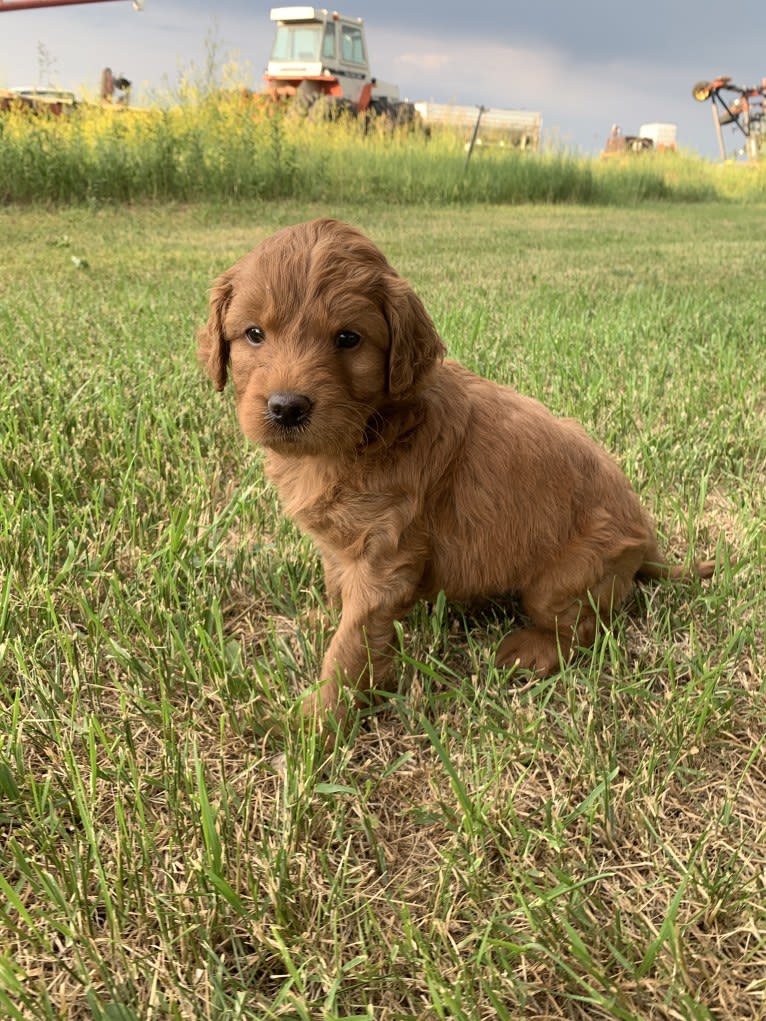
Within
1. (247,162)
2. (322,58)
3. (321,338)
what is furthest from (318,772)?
(322,58)

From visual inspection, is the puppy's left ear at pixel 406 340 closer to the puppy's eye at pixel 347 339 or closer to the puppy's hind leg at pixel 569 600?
the puppy's eye at pixel 347 339

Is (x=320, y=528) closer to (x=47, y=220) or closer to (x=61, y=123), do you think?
(x=47, y=220)

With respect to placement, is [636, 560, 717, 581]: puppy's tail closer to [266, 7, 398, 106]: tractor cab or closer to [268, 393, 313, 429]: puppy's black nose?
[268, 393, 313, 429]: puppy's black nose

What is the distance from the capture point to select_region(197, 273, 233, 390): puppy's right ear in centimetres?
209

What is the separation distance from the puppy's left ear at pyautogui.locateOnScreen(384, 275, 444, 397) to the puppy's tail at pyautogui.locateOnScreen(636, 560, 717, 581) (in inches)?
41.1

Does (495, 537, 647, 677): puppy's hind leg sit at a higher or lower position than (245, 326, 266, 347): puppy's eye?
lower

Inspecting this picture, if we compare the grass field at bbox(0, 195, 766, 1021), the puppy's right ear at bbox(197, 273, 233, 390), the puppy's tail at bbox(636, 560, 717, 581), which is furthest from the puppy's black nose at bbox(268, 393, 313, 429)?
the puppy's tail at bbox(636, 560, 717, 581)

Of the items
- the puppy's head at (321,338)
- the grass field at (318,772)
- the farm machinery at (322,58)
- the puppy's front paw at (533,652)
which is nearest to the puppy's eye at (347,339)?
the puppy's head at (321,338)

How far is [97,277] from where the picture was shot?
24.0 ft

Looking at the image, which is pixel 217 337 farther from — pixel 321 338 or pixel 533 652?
pixel 533 652

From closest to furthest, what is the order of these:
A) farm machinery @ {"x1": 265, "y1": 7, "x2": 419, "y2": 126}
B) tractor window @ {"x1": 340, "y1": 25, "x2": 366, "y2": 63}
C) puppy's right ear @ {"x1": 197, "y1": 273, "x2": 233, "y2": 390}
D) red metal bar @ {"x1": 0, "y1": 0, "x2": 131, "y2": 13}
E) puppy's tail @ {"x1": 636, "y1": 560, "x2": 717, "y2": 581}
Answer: puppy's right ear @ {"x1": 197, "y1": 273, "x2": 233, "y2": 390}
puppy's tail @ {"x1": 636, "y1": 560, "x2": 717, "y2": 581}
red metal bar @ {"x1": 0, "y1": 0, "x2": 131, "y2": 13}
farm machinery @ {"x1": 265, "y1": 7, "x2": 419, "y2": 126}
tractor window @ {"x1": 340, "y1": 25, "x2": 366, "y2": 63}

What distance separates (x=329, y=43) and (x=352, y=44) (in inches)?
47.6

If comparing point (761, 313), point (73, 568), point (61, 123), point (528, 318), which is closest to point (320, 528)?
point (73, 568)

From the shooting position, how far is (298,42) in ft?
78.3
